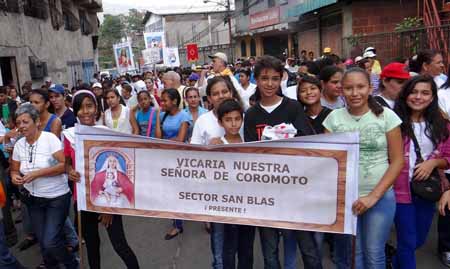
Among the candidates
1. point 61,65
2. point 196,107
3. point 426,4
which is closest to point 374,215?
point 196,107

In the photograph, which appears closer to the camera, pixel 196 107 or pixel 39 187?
pixel 39 187

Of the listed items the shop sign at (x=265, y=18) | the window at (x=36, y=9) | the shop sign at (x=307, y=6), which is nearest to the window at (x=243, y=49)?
the shop sign at (x=265, y=18)

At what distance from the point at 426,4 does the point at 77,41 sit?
54.0 ft

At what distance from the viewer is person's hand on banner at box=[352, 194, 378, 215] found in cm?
259

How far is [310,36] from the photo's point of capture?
1991 cm

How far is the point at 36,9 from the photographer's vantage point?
46.5 ft

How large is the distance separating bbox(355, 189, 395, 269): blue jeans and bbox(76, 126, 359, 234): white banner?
0.14 metres

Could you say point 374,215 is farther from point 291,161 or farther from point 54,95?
point 54,95

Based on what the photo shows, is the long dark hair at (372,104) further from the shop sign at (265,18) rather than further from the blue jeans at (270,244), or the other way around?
the shop sign at (265,18)

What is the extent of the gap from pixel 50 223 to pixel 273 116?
81.8 inches

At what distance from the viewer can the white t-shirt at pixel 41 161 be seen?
335 cm

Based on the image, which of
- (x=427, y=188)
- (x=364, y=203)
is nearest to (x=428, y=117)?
(x=427, y=188)

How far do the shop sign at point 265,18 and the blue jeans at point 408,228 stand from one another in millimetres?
22187

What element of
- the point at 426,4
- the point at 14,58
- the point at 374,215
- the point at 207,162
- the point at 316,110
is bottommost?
the point at 374,215
